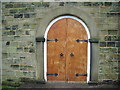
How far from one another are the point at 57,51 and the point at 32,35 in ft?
3.00

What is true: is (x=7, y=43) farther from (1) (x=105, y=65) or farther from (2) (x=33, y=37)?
(1) (x=105, y=65)

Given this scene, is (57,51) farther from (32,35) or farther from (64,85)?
(64,85)

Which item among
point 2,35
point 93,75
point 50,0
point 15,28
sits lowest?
point 93,75

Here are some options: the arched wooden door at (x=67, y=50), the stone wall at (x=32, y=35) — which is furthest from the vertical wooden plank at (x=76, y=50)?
the stone wall at (x=32, y=35)

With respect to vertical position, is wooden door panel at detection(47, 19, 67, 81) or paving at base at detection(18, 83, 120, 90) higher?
wooden door panel at detection(47, 19, 67, 81)

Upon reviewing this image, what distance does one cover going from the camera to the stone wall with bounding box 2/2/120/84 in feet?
10.2

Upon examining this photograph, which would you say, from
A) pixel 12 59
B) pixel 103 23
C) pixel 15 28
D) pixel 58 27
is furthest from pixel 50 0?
pixel 12 59

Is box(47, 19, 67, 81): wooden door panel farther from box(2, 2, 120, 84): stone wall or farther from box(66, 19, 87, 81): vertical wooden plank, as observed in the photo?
box(2, 2, 120, 84): stone wall

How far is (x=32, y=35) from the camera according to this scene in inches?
128

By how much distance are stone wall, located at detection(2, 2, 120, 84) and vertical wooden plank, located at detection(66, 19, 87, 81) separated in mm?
438

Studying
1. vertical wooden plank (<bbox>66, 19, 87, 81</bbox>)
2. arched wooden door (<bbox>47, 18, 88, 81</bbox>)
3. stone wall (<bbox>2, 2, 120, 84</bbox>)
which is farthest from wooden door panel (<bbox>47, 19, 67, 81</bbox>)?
stone wall (<bbox>2, 2, 120, 84</bbox>)

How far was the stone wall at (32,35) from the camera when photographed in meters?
3.12

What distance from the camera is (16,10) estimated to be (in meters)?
3.30

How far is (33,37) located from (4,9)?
1303mm
